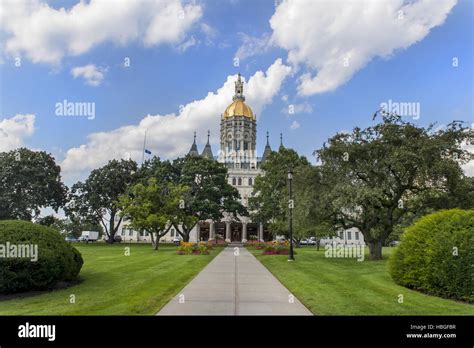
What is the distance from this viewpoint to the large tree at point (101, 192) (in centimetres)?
6053

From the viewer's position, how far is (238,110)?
11156cm

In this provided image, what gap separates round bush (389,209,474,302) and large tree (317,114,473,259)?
8.50 m

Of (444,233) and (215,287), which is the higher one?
(444,233)

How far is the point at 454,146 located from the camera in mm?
20578

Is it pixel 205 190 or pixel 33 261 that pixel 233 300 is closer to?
pixel 33 261

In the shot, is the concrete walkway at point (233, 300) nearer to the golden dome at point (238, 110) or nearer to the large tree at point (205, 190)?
the large tree at point (205, 190)

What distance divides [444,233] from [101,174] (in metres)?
59.7

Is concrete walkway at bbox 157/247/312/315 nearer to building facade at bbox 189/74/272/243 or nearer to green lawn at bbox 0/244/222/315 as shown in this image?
green lawn at bbox 0/244/222/315

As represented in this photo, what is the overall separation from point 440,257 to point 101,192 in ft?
195
